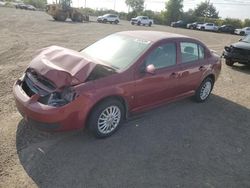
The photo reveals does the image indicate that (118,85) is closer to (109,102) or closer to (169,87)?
(109,102)

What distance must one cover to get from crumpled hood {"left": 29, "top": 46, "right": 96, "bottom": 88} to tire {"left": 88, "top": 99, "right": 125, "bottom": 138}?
56 centimetres

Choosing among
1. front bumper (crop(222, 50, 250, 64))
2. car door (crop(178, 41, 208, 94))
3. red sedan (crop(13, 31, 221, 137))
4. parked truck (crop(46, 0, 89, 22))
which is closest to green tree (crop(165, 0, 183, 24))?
parked truck (crop(46, 0, 89, 22))

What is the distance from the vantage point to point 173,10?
7294 centimetres

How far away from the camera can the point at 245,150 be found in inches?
179

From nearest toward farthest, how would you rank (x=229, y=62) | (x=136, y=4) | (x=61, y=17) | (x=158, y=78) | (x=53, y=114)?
(x=53, y=114) → (x=158, y=78) → (x=229, y=62) → (x=61, y=17) → (x=136, y=4)

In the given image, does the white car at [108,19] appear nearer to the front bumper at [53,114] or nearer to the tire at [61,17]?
the tire at [61,17]

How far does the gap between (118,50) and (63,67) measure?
4.01 ft

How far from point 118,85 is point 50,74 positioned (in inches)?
41.4

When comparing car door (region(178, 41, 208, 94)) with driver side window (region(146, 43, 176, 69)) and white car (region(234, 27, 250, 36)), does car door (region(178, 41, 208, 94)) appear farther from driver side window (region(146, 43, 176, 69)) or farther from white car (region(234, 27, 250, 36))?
white car (region(234, 27, 250, 36))

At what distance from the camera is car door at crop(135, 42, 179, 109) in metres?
4.65

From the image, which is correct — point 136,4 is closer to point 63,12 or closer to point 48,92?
point 63,12

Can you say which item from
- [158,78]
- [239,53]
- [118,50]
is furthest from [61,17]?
[158,78]

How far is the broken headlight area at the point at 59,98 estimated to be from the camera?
151 inches

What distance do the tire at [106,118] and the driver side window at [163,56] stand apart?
982mm
